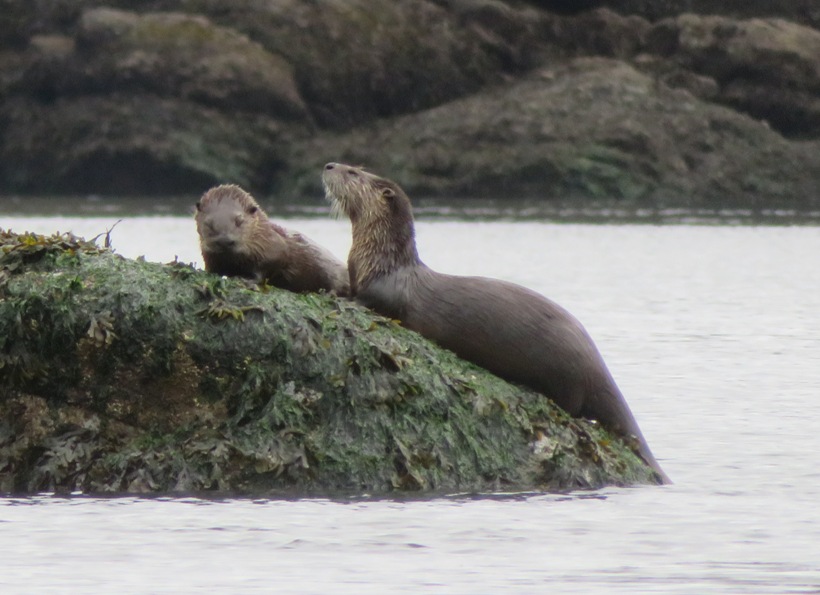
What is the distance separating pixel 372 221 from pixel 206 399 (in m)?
1.67

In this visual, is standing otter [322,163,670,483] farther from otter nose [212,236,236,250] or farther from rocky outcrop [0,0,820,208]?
rocky outcrop [0,0,820,208]

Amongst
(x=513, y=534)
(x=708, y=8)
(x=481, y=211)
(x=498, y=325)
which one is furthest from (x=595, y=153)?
(x=513, y=534)

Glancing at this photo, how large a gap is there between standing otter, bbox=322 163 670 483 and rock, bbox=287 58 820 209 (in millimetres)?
37733

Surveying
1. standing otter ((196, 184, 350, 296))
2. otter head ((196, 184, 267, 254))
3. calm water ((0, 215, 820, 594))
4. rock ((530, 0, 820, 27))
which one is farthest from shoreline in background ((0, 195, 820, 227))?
otter head ((196, 184, 267, 254))

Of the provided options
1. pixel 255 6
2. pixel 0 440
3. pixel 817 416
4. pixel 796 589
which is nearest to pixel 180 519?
pixel 0 440

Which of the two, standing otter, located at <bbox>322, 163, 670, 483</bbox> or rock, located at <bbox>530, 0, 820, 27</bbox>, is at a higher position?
rock, located at <bbox>530, 0, 820, 27</bbox>

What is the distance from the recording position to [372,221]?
9359 millimetres

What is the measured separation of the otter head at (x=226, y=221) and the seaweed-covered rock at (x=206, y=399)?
0.36 metres

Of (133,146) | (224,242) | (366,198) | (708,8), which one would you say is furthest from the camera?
(708,8)

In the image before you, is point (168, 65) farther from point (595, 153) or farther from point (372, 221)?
point (372, 221)

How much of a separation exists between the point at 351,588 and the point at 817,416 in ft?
20.2

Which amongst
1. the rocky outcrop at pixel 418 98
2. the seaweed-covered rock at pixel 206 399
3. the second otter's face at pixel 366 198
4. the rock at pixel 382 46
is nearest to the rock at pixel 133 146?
the rocky outcrop at pixel 418 98

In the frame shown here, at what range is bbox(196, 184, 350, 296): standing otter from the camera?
28.6 ft

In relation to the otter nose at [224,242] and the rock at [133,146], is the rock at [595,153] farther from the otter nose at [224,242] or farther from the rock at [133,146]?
the otter nose at [224,242]
